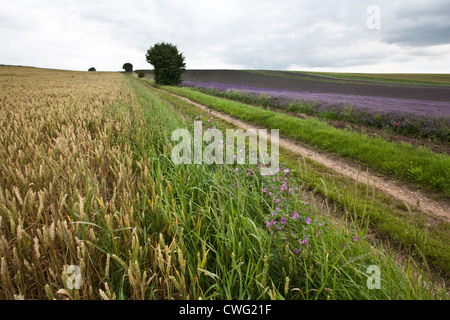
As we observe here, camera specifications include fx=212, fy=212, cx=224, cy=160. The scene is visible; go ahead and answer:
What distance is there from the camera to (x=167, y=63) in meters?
40.5

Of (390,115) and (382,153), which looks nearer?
(382,153)

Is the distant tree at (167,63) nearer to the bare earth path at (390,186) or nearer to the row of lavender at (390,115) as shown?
the row of lavender at (390,115)

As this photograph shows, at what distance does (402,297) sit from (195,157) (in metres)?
3.05

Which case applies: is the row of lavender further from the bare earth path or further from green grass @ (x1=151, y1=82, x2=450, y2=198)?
the bare earth path

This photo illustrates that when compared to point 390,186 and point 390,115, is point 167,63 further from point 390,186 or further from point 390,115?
point 390,186

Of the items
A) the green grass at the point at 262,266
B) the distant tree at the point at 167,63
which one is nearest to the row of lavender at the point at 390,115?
the green grass at the point at 262,266

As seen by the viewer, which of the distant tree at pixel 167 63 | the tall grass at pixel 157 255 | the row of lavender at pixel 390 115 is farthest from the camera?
the distant tree at pixel 167 63

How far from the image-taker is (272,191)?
9.48 ft

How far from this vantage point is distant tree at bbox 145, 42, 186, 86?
40156mm

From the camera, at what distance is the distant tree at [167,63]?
4016cm

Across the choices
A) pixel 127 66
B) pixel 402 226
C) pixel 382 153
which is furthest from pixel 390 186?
pixel 127 66

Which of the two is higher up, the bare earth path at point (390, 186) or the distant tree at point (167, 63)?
the distant tree at point (167, 63)
